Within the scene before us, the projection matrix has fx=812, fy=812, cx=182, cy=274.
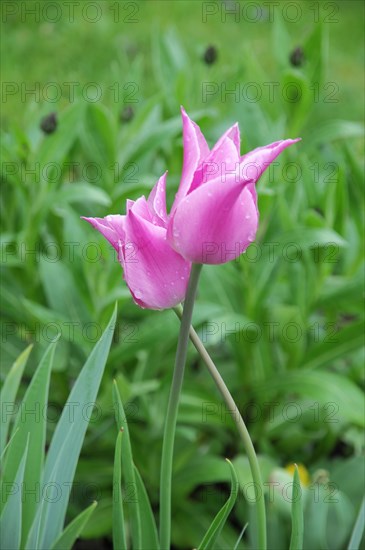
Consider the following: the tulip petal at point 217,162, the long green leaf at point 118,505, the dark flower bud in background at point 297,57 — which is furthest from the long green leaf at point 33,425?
the dark flower bud in background at point 297,57

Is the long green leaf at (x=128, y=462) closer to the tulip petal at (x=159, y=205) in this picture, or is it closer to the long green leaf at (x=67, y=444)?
the long green leaf at (x=67, y=444)

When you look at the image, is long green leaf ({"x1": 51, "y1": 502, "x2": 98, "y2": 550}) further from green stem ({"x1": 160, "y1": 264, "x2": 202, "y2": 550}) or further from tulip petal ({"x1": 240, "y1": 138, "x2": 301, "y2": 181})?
tulip petal ({"x1": 240, "y1": 138, "x2": 301, "y2": 181})

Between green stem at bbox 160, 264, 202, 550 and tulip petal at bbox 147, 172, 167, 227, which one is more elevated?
tulip petal at bbox 147, 172, 167, 227

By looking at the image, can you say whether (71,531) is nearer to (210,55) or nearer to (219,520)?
(219,520)

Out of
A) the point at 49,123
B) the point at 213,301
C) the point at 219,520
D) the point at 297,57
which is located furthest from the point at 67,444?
the point at 297,57

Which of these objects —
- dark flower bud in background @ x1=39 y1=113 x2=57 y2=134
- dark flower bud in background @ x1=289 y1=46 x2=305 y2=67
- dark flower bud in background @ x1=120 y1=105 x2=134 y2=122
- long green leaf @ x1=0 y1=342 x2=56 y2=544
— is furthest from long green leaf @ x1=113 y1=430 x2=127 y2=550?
dark flower bud in background @ x1=289 y1=46 x2=305 y2=67

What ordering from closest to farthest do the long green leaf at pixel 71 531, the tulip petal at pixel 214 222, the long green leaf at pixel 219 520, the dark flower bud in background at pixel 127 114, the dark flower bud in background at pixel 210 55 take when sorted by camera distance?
1. the tulip petal at pixel 214 222
2. the long green leaf at pixel 219 520
3. the long green leaf at pixel 71 531
4. the dark flower bud in background at pixel 127 114
5. the dark flower bud in background at pixel 210 55

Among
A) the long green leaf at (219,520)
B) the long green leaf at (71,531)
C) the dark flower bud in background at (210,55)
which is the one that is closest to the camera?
the long green leaf at (219,520)
